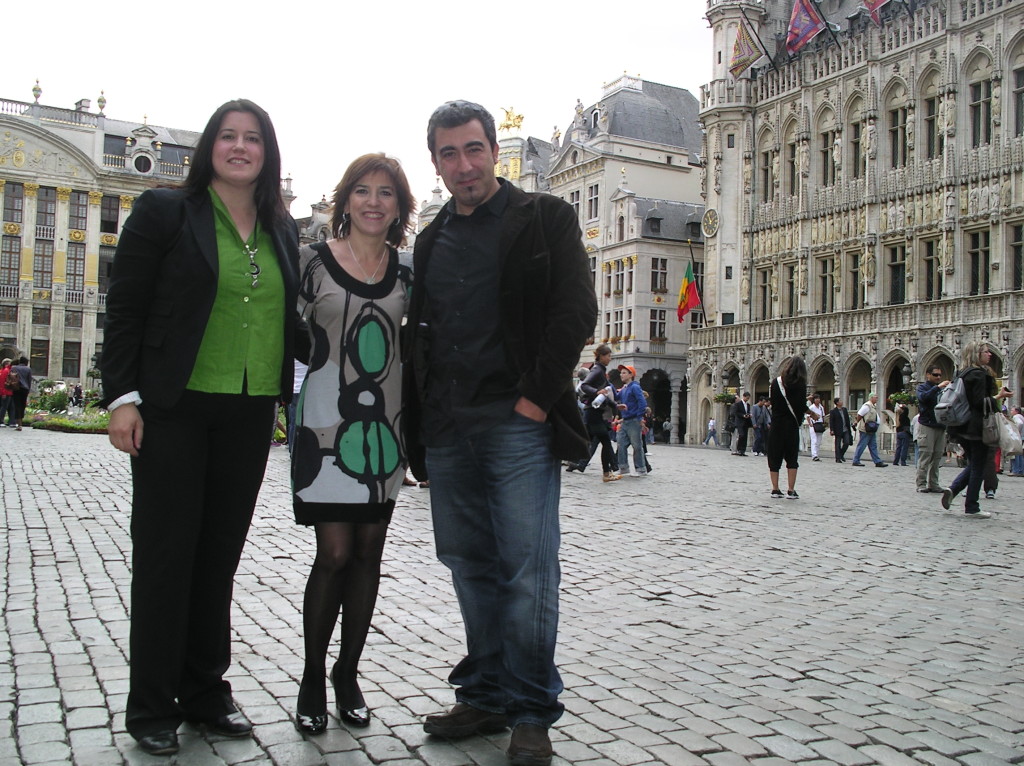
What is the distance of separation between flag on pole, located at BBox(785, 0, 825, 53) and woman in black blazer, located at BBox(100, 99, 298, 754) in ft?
134

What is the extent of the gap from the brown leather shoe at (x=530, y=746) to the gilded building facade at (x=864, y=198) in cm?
3159

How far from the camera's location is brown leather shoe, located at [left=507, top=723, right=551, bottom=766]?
3.25m

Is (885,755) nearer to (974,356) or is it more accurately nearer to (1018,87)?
(974,356)

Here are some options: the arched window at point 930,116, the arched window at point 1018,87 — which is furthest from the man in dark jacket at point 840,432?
the arched window at point 930,116

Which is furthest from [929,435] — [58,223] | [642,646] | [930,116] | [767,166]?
[58,223]

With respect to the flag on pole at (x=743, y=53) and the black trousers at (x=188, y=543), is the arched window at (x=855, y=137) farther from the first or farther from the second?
the black trousers at (x=188, y=543)

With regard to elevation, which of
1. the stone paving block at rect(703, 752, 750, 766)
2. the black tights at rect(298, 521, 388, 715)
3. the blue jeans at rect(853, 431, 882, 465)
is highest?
the blue jeans at rect(853, 431, 882, 465)

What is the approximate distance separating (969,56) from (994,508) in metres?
26.8

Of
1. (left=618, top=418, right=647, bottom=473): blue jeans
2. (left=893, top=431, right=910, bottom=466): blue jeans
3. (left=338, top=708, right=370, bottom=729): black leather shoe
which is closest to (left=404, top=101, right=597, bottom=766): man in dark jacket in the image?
(left=338, top=708, right=370, bottom=729): black leather shoe

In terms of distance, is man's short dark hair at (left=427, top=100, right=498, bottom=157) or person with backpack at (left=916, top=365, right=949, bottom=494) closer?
man's short dark hair at (left=427, top=100, right=498, bottom=157)

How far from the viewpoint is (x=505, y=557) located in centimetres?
351

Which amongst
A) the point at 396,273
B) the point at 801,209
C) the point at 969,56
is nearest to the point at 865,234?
the point at 801,209

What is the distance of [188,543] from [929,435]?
501 inches

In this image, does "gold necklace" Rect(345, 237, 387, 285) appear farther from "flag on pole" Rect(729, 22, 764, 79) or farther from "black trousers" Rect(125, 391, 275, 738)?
"flag on pole" Rect(729, 22, 764, 79)
